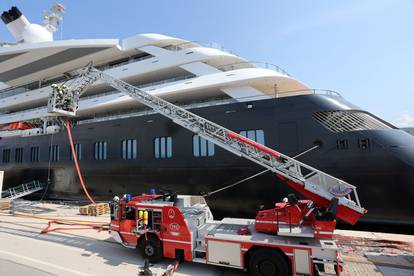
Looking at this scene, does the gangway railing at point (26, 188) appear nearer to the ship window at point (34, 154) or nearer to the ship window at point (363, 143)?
the ship window at point (34, 154)

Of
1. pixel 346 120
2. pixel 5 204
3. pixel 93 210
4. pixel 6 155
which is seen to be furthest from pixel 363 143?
pixel 6 155

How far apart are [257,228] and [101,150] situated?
11321 mm

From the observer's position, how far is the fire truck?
5.01m

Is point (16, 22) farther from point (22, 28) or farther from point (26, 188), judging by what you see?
point (26, 188)

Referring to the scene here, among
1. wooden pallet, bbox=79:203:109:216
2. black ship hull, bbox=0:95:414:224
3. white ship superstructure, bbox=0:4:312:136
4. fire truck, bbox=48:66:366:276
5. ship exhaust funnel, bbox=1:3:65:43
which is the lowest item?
wooden pallet, bbox=79:203:109:216

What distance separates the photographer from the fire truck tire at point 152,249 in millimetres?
6086

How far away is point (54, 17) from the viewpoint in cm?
2805

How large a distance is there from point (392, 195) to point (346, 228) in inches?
70.2

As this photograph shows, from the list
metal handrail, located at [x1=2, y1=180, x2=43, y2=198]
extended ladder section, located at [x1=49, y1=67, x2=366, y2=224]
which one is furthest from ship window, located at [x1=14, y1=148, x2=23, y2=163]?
extended ladder section, located at [x1=49, y1=67, x2=366, y2=224]

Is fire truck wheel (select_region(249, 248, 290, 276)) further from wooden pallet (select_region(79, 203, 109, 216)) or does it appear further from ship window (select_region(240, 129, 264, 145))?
wooden pallet (select_region(79, 203, 109, 216))

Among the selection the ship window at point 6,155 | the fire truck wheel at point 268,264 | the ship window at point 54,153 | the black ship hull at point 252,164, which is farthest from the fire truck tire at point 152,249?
the ship window at point 6,155

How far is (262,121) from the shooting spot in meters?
10.3

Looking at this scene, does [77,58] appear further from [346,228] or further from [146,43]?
[346,228]

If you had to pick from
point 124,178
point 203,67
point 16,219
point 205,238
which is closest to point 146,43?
point 203,67
